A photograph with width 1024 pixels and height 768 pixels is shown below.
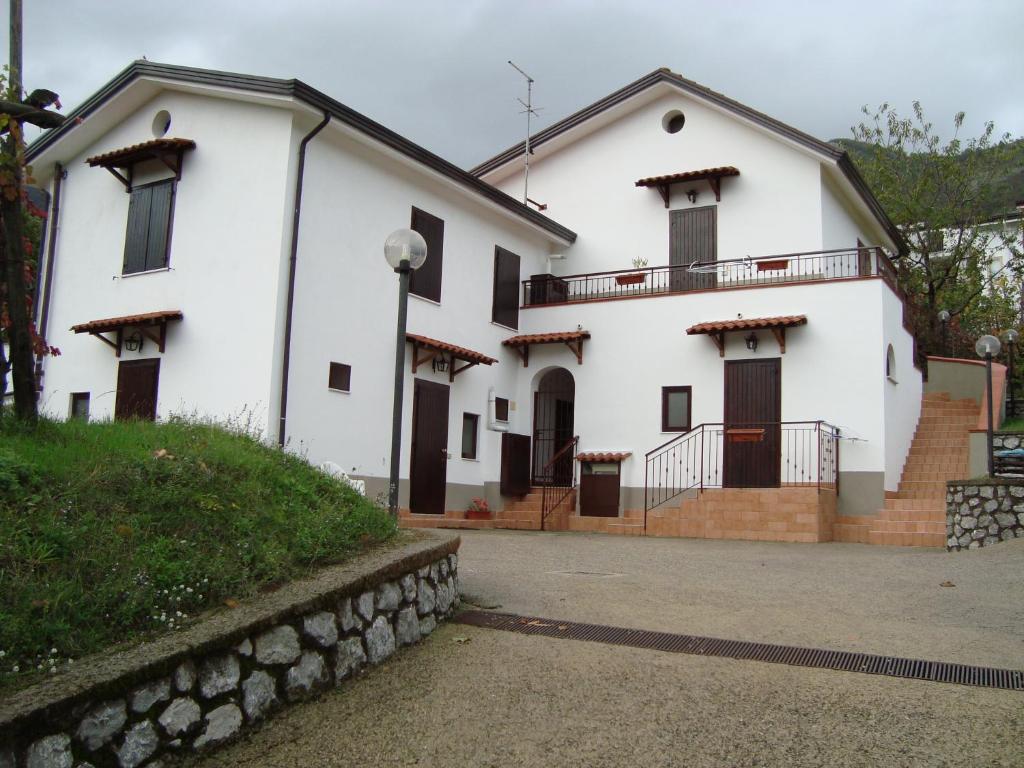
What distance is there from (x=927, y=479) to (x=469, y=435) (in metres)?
7.81

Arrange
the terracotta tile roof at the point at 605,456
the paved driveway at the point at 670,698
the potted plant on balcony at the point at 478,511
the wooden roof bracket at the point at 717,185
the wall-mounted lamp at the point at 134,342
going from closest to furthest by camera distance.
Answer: the paved driveway at the point at 670,698 < the wall-mounted lamp at the point at 134,342 < the potted plant on balcony at the point at 478,511 < the terracotta tile roof at the point at 605,456 < the wooden roof bracket at the point at 717,185

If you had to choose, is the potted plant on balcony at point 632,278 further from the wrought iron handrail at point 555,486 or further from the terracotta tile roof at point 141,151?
the terracotta tile roof at point 141,151

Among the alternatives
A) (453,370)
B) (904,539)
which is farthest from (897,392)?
(453,370)

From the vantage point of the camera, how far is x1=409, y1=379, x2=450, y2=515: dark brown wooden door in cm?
1458

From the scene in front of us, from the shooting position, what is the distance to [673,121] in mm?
18594

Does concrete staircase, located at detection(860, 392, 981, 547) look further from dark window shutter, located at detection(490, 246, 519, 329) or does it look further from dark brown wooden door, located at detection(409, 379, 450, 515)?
dark window shutter, located at detection(490, 246, 519, 329)

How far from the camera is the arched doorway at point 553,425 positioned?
17.3m

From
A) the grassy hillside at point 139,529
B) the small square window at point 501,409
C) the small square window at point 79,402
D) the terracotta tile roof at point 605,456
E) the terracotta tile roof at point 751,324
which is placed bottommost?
the grassy hillside at point 139,529

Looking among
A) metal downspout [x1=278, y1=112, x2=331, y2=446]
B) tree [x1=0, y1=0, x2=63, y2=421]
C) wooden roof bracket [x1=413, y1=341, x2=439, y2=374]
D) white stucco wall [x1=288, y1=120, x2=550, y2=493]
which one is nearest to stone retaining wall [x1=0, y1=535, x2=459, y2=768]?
tree [x1=0, y1=0, x2=63, y2=421]

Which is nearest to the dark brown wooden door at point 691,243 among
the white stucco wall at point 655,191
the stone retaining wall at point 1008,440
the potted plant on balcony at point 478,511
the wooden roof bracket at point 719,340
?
the white stucco wall at point 655,191

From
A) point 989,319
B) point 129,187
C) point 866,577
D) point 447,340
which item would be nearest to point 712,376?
point 447,340

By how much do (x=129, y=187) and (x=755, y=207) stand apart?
10895 mm

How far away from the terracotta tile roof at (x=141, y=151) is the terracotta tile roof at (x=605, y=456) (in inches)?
322

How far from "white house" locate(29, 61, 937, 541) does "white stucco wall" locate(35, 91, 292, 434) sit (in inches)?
1.7
